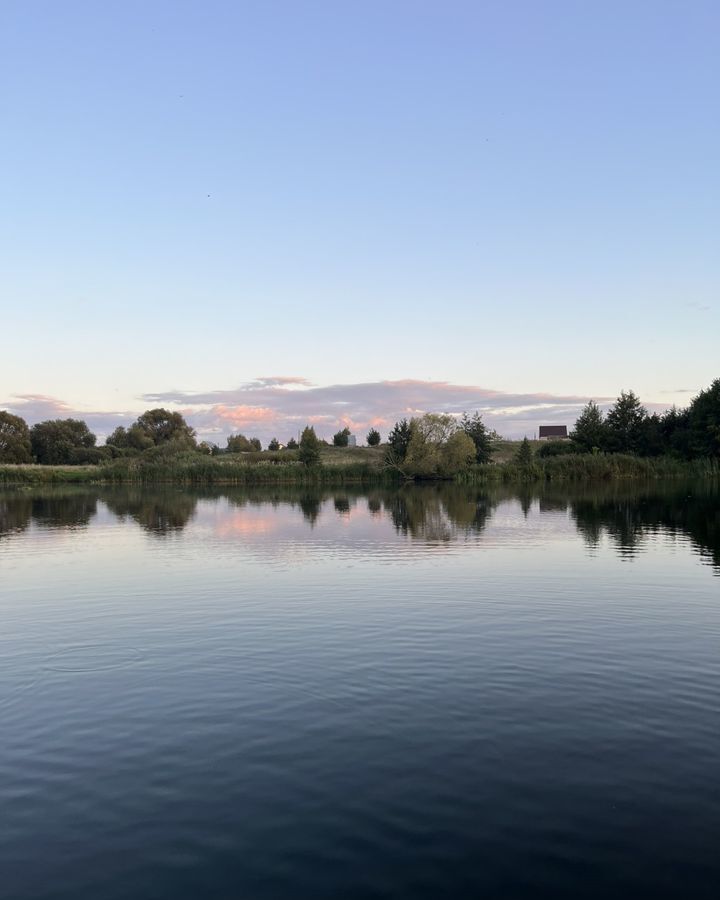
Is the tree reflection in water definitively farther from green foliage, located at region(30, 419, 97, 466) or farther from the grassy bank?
green foliage, located at region(30, 419, 97, 466)

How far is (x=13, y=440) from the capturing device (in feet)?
497

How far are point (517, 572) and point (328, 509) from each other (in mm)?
32756

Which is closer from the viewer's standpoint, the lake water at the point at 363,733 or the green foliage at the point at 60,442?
the lake water at the point at 363,733

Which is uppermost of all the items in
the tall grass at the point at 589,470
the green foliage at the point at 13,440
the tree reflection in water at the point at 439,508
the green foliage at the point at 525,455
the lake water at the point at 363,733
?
the green foliage at the point at 13,440

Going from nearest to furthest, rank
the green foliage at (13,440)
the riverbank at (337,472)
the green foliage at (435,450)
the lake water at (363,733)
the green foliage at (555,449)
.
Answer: the lake water at (363,733)
the riverbank at (337,472)
the green foliage at (435,450)
the green foliage at (555,449)
the green foliage at (13,440)

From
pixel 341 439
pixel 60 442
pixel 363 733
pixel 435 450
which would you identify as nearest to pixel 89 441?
pixel 60 442

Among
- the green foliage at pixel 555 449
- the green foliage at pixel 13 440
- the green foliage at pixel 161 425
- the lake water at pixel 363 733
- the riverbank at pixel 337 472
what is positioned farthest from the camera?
the green foliage at pixel 161 425

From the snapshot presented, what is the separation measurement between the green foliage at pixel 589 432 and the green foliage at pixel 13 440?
110 meters

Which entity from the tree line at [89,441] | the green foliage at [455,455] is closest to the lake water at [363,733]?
the green foliage at [455,455]

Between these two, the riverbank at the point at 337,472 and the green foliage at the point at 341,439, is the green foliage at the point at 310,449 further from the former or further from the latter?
the green foliage at the point at 341,439

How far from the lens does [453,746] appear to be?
10094 mm

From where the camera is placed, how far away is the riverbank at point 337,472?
330ft

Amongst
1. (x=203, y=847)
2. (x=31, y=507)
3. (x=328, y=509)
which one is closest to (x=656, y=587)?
A: (x=203, y=847)

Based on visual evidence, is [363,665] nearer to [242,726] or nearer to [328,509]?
[242,726]
